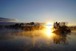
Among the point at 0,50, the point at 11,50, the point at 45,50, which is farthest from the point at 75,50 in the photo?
the point at 0,50

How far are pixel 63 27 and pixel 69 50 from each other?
3590 centimetres

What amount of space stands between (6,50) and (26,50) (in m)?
3.09

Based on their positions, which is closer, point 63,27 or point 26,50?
point 26,50

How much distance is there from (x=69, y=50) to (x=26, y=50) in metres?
6.90

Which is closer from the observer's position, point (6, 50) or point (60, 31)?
point (6, 50)

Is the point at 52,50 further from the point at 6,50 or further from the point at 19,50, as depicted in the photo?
the point at 6,50

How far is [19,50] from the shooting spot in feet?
69.1

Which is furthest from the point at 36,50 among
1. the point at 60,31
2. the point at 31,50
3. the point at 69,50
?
the point at 60,31

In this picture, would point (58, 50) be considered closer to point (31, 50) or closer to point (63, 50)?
point (63, 50)

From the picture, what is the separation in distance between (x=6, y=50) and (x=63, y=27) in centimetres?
3952

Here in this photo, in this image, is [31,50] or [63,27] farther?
[63,27]

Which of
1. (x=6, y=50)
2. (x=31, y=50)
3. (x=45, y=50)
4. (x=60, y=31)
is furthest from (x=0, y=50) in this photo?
(x=60, y=31)

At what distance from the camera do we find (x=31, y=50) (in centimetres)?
2117

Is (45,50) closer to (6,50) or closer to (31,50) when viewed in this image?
(31,50)
